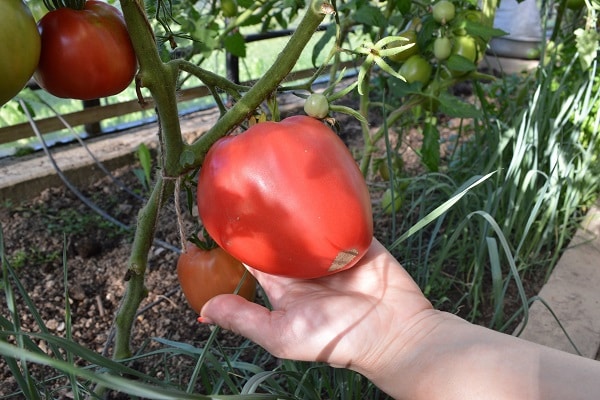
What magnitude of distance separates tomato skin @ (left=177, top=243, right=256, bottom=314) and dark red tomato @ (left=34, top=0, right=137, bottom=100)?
1.00 ft

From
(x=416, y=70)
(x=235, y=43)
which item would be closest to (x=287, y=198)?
(x=416, y=70)

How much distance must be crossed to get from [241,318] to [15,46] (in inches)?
15.1

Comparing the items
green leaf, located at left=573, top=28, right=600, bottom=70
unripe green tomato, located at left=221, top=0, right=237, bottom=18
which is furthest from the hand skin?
green leaf, located at left=573, top=28, right=600, bottom=70

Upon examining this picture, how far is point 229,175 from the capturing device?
587 millimetres

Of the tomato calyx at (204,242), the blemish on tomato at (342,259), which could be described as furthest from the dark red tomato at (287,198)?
the tomato calyx at (204,242)

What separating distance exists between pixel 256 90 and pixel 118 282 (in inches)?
31.4

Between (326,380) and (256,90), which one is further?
(326,380)

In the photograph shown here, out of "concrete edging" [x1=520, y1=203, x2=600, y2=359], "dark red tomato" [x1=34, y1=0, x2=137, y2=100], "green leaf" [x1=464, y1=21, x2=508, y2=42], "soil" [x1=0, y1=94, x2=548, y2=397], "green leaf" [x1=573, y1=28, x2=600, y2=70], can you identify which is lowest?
"concrete edging" [x1=520, y1=203, x2=600, y2=359]

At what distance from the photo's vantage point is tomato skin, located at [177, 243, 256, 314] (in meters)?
0.80

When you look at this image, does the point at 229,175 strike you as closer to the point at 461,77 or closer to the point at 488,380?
the point at 488,380

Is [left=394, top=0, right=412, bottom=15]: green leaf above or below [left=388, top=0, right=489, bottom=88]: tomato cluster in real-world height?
above

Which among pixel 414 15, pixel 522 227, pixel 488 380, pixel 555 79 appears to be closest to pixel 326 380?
pixel 488 380

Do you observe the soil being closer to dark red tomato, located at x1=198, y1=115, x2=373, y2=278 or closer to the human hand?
the human hand

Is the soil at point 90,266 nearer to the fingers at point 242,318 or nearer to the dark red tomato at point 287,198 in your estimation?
the fingers at point 242,318
